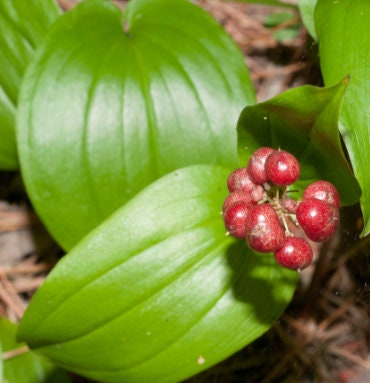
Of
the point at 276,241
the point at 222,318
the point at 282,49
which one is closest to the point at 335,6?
the point at 276,241

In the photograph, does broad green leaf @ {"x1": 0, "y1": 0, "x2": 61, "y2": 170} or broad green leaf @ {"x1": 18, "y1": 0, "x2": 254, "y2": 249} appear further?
broad green leaf @ {"x1": 0, "y1": 0, "x2": 61, "y2": 170}

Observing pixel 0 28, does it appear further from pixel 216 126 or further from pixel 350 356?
pixel 350 356

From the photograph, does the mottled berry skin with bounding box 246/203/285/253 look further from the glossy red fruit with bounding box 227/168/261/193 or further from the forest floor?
the forest floor

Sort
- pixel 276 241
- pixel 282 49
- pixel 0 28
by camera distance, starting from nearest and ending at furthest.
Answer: pixel 276 241 < pixel 0 28 < pixel 282 49

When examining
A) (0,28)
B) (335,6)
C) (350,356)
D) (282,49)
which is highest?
(0,28)

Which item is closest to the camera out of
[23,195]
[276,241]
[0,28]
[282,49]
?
[276,241]

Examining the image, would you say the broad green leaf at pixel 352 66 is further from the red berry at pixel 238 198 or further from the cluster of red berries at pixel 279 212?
the red berry at pixel 238 198

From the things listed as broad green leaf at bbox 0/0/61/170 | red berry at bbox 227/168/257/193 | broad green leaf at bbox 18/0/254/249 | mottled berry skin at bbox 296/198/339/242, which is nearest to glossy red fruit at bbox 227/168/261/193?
red berry at bbox 227/168/257/193
